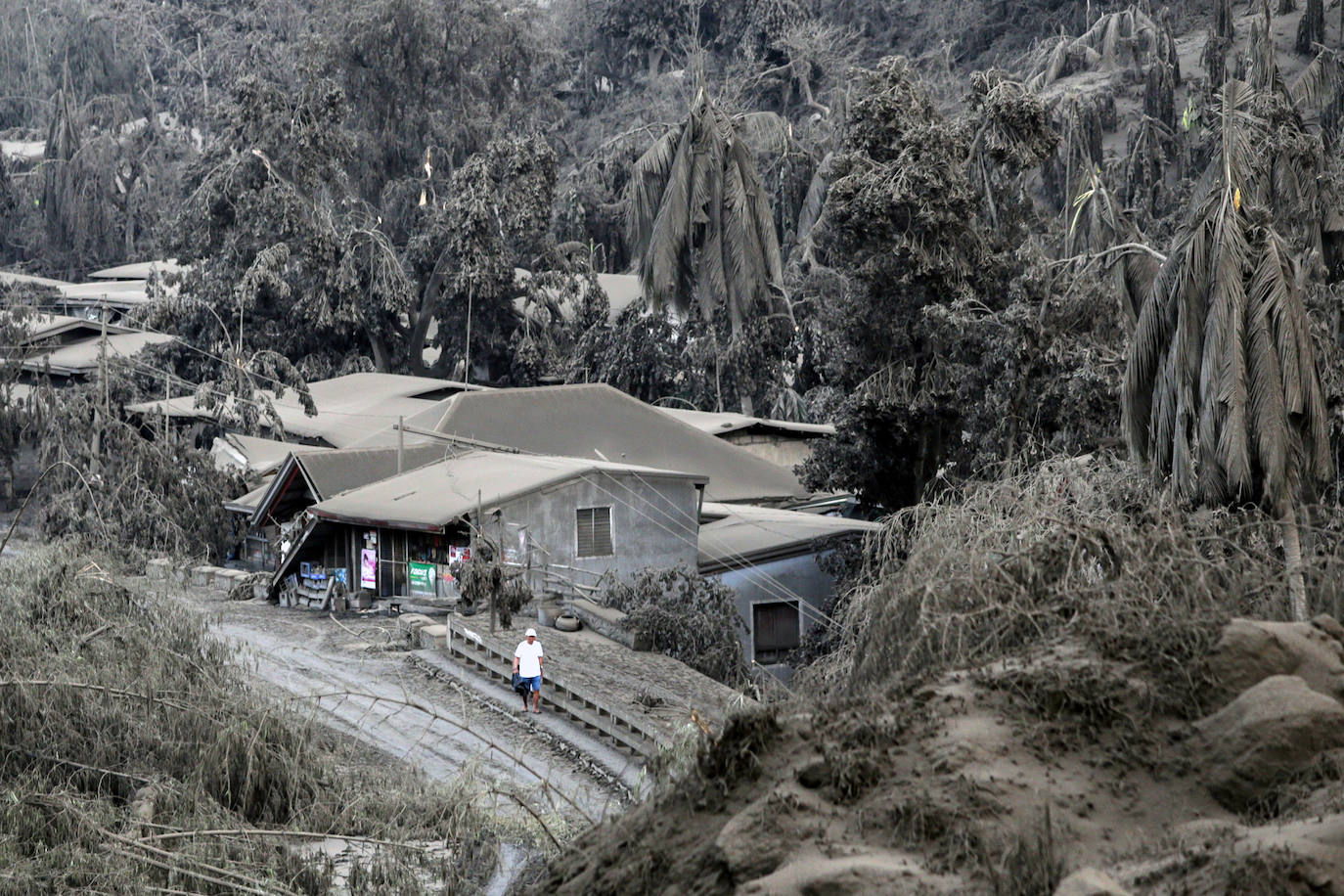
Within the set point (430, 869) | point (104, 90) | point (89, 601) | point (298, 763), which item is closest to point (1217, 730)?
point (430, 869)

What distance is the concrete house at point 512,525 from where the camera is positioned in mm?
26781

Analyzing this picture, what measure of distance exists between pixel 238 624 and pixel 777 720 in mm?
20301

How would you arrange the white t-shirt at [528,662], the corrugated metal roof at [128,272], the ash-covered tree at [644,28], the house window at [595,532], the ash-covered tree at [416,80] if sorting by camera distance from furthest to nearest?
the ash-covered tree at [644,28], the corrugated metal roof at [128,272], the ash-covered tree at [416,80], the house window at [595,532], the white t-shirt at [528,662]

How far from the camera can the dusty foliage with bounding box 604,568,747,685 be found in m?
24.3

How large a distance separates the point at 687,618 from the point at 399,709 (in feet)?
19.0

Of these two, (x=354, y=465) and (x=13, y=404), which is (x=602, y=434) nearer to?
(x=354, y=465)

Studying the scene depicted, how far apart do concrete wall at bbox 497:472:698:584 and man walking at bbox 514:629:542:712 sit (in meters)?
6.43

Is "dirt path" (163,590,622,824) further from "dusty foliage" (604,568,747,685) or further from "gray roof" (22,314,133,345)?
"gray roof" (22,314,133,345)

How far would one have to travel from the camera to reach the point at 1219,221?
53.3 feet

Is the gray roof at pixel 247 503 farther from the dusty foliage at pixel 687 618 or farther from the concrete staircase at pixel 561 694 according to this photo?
the dusty foliage at pixel 687 618

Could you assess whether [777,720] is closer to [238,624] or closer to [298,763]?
[298,763]

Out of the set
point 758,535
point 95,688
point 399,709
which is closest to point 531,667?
point 399,709

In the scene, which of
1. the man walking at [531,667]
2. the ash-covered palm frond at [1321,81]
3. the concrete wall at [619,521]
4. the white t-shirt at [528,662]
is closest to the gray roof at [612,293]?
the ash-covered palm frond at [1321,81]

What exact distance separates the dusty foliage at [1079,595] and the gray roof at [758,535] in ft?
49.9
